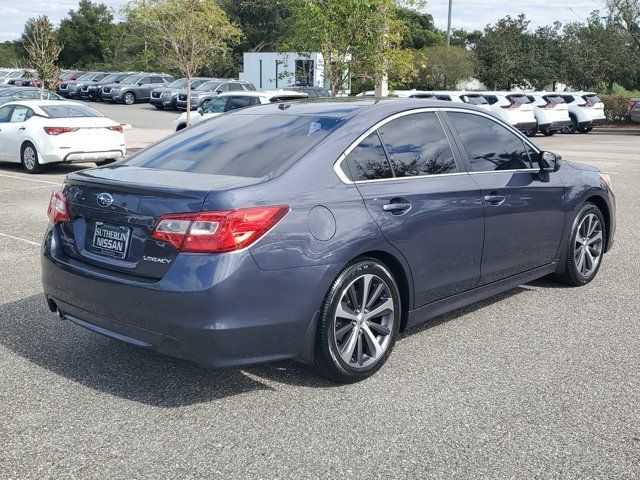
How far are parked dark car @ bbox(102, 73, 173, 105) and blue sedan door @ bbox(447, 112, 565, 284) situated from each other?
138 feet

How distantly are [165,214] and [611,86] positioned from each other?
46413mm

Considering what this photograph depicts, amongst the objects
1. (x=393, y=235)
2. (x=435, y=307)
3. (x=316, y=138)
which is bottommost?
(x=435, y=307)

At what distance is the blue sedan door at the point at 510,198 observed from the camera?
5512mm

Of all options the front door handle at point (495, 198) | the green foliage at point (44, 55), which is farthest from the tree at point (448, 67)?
the front door handle at point (495, 198)

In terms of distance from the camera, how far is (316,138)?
466 cm

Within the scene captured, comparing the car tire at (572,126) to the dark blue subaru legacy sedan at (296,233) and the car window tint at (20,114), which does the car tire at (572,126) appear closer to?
the car window tint at (20,114)

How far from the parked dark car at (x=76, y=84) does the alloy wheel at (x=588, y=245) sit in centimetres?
4562

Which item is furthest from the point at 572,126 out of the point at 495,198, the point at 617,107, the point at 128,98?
the point at 495,198

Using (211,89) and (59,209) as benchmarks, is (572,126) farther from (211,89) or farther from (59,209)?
(59,209)

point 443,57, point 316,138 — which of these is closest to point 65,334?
point 316,138

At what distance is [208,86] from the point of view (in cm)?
3894

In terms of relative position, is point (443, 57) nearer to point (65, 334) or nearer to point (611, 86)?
point (611, 86)

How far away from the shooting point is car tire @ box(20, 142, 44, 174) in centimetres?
1602

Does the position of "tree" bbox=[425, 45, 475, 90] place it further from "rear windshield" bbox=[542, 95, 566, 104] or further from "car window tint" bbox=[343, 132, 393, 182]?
"car window tint" bbox=[343, 132, 393, 182]
